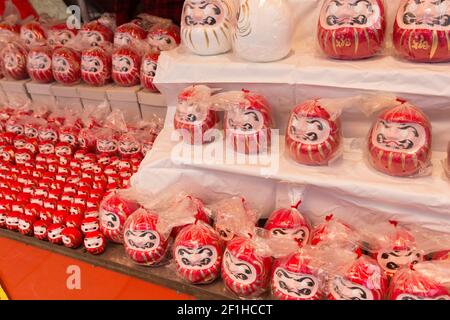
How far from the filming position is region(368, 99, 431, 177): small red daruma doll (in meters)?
1.15

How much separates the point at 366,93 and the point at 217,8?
0.58 m

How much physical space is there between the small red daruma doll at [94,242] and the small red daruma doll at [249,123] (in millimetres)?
625

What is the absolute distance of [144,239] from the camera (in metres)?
1.40

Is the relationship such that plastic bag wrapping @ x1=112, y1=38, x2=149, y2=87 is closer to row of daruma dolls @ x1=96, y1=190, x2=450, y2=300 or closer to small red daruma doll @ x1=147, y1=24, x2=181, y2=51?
small red daruma doll @ x1=147, y1=24, x2=181, y2=51

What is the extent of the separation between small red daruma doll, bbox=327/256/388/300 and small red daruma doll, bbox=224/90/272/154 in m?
0.50

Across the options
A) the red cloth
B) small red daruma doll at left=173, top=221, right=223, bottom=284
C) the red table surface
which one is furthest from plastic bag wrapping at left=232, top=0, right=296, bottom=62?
the red cloth

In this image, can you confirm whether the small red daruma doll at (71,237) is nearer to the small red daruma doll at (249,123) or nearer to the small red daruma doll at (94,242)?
the small red daruma doll at (94,242)

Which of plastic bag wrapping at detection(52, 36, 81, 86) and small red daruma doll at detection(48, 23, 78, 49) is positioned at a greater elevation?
small red daruma doll at detection(48, 23, 78, 49)

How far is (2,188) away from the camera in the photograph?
1.87m

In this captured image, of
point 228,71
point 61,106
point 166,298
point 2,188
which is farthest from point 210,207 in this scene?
point 61,106

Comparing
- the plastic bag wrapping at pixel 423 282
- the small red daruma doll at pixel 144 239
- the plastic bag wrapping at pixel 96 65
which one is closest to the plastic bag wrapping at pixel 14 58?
the plastic bag wrapping at pixel 96 65

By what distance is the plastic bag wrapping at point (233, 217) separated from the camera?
1.38m

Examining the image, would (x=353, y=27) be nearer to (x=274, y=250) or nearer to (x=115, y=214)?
(x=274, y=250)
